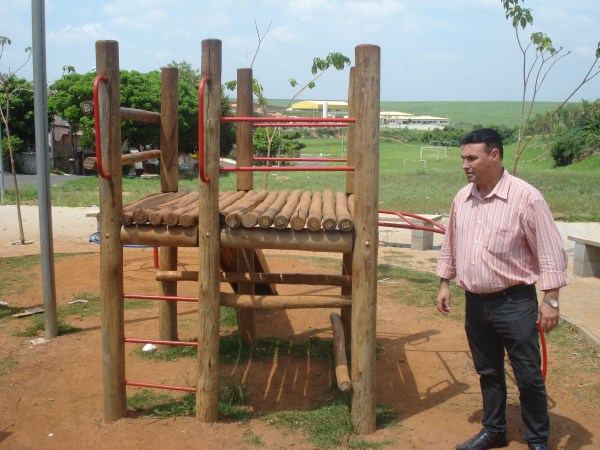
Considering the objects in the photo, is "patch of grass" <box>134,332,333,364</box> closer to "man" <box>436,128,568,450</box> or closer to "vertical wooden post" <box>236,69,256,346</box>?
"vertical wooden post" <box>236,69,256,346</box>

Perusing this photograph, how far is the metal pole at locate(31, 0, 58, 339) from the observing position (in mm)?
5785

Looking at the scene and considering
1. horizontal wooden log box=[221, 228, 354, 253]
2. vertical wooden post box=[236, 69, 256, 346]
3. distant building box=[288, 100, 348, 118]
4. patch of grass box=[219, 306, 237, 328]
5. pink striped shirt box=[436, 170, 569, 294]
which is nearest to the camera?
pink striped shirt box=[436, 170, 569, 294]

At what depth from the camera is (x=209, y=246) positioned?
4051 millimetres

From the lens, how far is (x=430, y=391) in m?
4.98

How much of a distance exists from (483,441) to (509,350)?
62 cm

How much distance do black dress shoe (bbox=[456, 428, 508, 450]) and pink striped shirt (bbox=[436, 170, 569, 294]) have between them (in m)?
0.89

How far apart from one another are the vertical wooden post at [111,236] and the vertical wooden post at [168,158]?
1174 millimetres

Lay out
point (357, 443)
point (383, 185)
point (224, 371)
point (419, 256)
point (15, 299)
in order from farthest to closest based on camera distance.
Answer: point (383, 185) → point (419, 256) → point (15, 299) → point (224, 371) → point (357, 443)

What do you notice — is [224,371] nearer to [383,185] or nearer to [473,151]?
[473,151]

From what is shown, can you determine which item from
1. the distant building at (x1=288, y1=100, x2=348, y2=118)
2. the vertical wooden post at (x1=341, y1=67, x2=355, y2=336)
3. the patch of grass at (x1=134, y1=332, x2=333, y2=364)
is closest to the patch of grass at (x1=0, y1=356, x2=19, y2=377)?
the patch of grass at (x1=134, y1=332, x2=333, y2=364)

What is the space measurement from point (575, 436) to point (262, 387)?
6.99 ft

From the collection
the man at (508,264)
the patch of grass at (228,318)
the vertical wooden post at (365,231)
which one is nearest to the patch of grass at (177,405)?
the vertical wooden post at (365,231)

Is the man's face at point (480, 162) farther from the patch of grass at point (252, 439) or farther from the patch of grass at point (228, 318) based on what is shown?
the patch of grass at point (228, 318)

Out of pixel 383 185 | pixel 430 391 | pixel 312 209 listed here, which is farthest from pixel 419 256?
pixel 383 185
